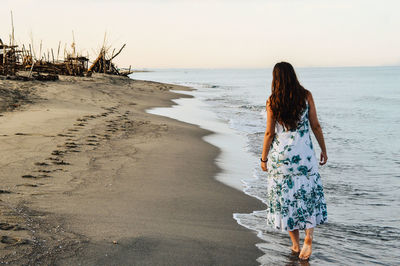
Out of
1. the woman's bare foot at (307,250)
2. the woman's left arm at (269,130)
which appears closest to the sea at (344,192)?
the woman's bare foot at (307,250)

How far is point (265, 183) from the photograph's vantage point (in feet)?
21.4

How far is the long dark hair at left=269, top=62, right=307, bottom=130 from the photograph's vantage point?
11.5ft

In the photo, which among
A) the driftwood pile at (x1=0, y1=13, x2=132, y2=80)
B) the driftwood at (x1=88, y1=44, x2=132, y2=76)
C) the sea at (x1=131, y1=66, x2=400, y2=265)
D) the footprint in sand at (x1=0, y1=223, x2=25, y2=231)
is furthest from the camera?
the driftwood at (x1=88, y1=44, x2=132, y2=76)

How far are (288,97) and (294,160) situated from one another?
0.53 meters

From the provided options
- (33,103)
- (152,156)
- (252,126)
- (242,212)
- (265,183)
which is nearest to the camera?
(242,212)

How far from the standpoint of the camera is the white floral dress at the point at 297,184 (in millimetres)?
3533

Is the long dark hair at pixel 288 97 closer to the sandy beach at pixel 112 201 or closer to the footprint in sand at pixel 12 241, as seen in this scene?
the sandy beach at pixel 112 201

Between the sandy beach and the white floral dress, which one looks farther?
the white floral dress

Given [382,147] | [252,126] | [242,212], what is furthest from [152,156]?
[252,126]

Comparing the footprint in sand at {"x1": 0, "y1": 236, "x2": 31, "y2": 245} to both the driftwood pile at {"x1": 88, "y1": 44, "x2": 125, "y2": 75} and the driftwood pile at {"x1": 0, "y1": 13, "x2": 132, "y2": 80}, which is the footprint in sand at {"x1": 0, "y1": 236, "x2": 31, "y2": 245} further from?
the driftwood pile at {"x1": 88, "y1": 44, "x2": 125, "y2": 75}

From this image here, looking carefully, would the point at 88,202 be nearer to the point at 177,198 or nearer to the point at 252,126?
the point at 177,198

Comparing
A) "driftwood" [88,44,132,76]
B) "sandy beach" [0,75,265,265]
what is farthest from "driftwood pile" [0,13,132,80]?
"sandy beach" [0,75,265,265]

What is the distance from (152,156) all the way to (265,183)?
6.66ft

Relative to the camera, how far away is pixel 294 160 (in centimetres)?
354
